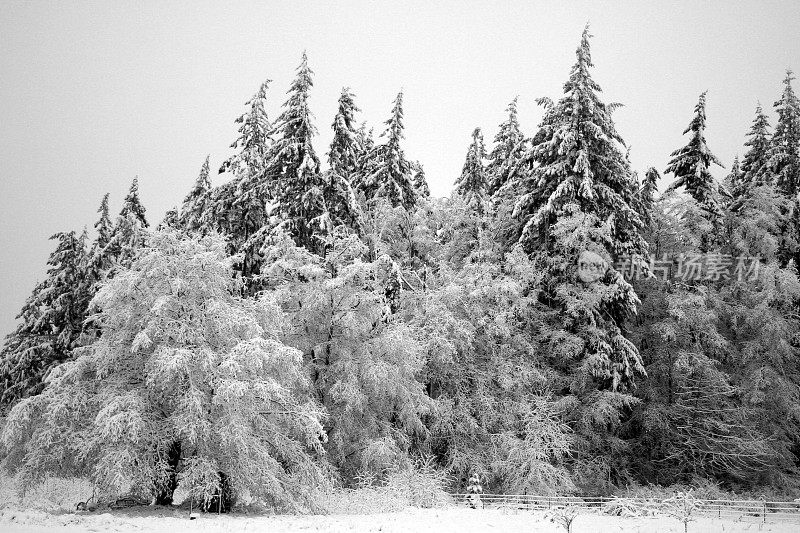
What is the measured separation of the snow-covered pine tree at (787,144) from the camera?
116ft

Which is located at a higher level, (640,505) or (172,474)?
(172,474)

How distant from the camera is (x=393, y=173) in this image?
35812 millimetres

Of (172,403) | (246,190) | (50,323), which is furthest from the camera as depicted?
(50,323)

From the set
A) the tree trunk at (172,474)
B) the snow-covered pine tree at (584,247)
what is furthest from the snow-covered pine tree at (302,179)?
the tree trunk at (172,474)

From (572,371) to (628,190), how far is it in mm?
9776

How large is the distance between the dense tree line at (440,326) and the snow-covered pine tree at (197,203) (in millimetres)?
1420

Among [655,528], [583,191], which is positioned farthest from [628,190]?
[655,528]

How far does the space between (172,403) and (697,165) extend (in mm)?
29660

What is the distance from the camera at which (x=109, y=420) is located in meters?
17.1

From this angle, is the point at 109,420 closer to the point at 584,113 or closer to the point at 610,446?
the point at 610,446

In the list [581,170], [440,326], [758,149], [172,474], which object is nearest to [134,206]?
[440,326]

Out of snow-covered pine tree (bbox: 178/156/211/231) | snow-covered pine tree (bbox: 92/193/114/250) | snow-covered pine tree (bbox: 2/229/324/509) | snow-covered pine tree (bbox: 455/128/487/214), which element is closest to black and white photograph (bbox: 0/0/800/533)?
snow-covered pine tree (bbox: 2/229/324/509)

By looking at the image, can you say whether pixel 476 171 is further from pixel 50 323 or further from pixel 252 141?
pixel 50 323

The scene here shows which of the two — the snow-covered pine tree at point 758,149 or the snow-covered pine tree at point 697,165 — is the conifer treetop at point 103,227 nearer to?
the snow-covered pine tree at point 697,165
